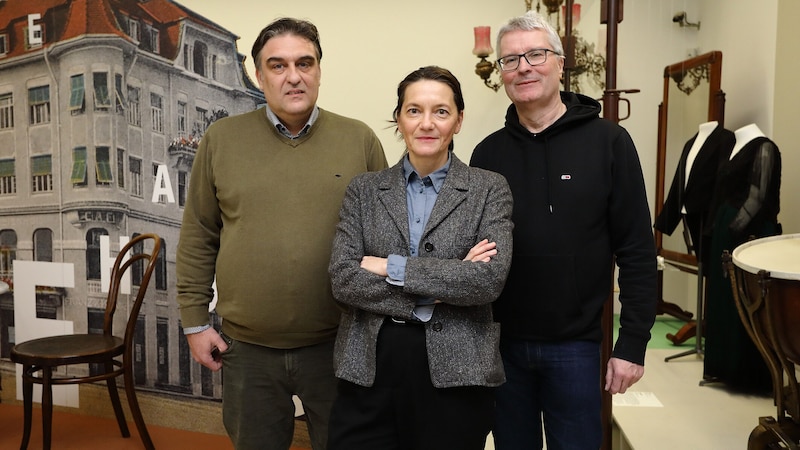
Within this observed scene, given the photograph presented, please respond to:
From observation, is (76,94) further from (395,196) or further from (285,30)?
(395,196)

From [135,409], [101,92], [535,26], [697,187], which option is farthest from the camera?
[697,187]

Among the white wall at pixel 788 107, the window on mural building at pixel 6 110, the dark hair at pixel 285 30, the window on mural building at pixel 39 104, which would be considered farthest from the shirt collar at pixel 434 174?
the window on mural building at pixel 6 110

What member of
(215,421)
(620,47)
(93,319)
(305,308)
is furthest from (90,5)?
(620,47)

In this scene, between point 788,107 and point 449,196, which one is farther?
point 788,107

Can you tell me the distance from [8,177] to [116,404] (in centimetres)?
137

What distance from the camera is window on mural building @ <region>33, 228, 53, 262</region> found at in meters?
3.40

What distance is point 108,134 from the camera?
3207mm

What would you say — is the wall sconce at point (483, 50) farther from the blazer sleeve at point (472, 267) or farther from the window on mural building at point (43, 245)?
the window on mural building at point (43, 245)

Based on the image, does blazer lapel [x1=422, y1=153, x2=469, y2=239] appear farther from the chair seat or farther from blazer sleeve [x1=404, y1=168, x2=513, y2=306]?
the chair seat

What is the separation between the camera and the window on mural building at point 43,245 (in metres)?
3.40

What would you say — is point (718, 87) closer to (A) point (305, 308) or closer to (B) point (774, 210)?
(B) point (774, 210)

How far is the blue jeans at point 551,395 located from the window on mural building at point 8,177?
2961mm

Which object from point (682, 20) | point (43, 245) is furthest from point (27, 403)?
point (682, 20)

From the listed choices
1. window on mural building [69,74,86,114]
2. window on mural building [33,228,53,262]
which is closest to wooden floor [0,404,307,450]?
window on mural building [33,228,53,262]
